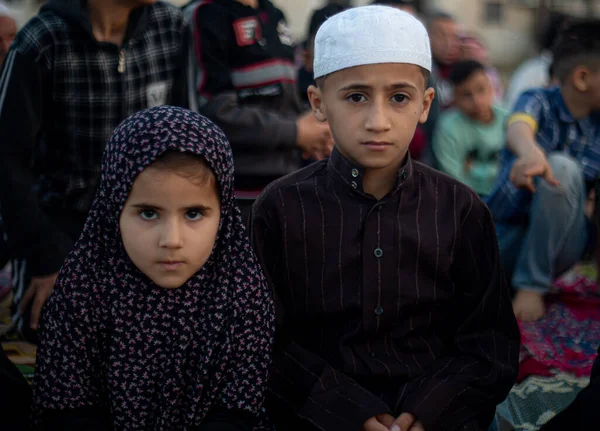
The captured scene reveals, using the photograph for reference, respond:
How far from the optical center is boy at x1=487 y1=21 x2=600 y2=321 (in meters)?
3.68

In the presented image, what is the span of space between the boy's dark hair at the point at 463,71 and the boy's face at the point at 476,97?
4 cm

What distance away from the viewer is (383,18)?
2.26 meters

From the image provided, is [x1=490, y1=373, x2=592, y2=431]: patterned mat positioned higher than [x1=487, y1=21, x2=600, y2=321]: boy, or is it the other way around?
[x1=487, y1=21, x2=600, y2=321]: boy

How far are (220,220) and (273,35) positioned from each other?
169 centimetres

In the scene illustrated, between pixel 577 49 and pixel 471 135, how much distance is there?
1678 millimetres

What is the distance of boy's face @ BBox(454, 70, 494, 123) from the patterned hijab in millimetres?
3772

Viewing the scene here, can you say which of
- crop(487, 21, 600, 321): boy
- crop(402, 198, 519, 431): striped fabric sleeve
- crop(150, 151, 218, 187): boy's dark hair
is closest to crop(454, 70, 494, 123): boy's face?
crop(487, 21, 600, 321): boy

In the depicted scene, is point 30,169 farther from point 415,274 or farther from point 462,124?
point 462,124

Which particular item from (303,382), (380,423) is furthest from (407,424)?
(303,382)

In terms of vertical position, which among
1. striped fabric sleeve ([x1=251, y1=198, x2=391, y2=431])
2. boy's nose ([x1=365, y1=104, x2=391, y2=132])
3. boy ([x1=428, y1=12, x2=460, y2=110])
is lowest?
striped fabric sleeve ([x1=251, y1=198, x2=391, y2=431])

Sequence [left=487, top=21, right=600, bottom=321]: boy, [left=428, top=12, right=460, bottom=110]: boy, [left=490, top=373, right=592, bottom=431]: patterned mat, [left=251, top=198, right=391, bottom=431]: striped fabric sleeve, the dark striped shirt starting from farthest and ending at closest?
[left=428, top=12, right=460, bottom=110]: boy, [left=487, top=21, right=600, bottom=321]: boy, [left=490, top=373, right=592, bottom=431]: patterned mat, the dark striped shirt, [left=251, top=198, right=391, bottom=431]: striped fabric sleeve

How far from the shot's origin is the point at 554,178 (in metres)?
3.59

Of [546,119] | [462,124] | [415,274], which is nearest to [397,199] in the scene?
[415,274]

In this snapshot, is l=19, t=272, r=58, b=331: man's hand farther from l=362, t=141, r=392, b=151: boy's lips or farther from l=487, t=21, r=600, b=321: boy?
l=487, t=21, r=600, b=321: boy
